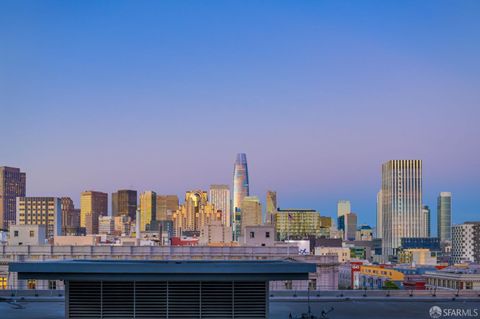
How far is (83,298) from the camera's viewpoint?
1316 inches

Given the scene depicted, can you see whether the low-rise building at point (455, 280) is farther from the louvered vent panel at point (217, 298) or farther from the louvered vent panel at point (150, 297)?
the louvered vent panel at point (150, 297)

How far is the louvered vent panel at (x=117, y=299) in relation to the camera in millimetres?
33250

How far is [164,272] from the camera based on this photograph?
32.7 metres

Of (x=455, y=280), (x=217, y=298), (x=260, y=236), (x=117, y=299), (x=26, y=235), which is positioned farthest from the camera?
(x=455, y=280)

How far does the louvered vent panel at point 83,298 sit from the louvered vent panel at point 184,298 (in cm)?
303

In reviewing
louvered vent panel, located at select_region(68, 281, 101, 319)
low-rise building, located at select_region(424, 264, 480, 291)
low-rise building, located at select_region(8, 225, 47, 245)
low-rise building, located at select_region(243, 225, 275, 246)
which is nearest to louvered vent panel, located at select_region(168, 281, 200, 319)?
louvered vent panel, located at select_region(68, 281, 101, 319)

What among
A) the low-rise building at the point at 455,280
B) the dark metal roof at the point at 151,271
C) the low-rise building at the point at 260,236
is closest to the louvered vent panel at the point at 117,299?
the dark metal roof at the point at 151,271

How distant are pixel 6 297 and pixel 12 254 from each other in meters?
59.1

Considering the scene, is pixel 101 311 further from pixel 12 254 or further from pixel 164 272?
pixel 12 254

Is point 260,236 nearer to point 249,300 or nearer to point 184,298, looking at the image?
point 249,300

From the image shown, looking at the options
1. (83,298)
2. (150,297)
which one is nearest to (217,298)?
(150,297)

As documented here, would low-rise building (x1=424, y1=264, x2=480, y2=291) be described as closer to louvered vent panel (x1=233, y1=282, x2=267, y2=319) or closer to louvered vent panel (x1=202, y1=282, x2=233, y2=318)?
louvered vent panel (x1=233, y1=282, x2=267, y2=319)

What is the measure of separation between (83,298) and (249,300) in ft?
22.7

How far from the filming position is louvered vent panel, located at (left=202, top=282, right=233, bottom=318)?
3341 centimetres
